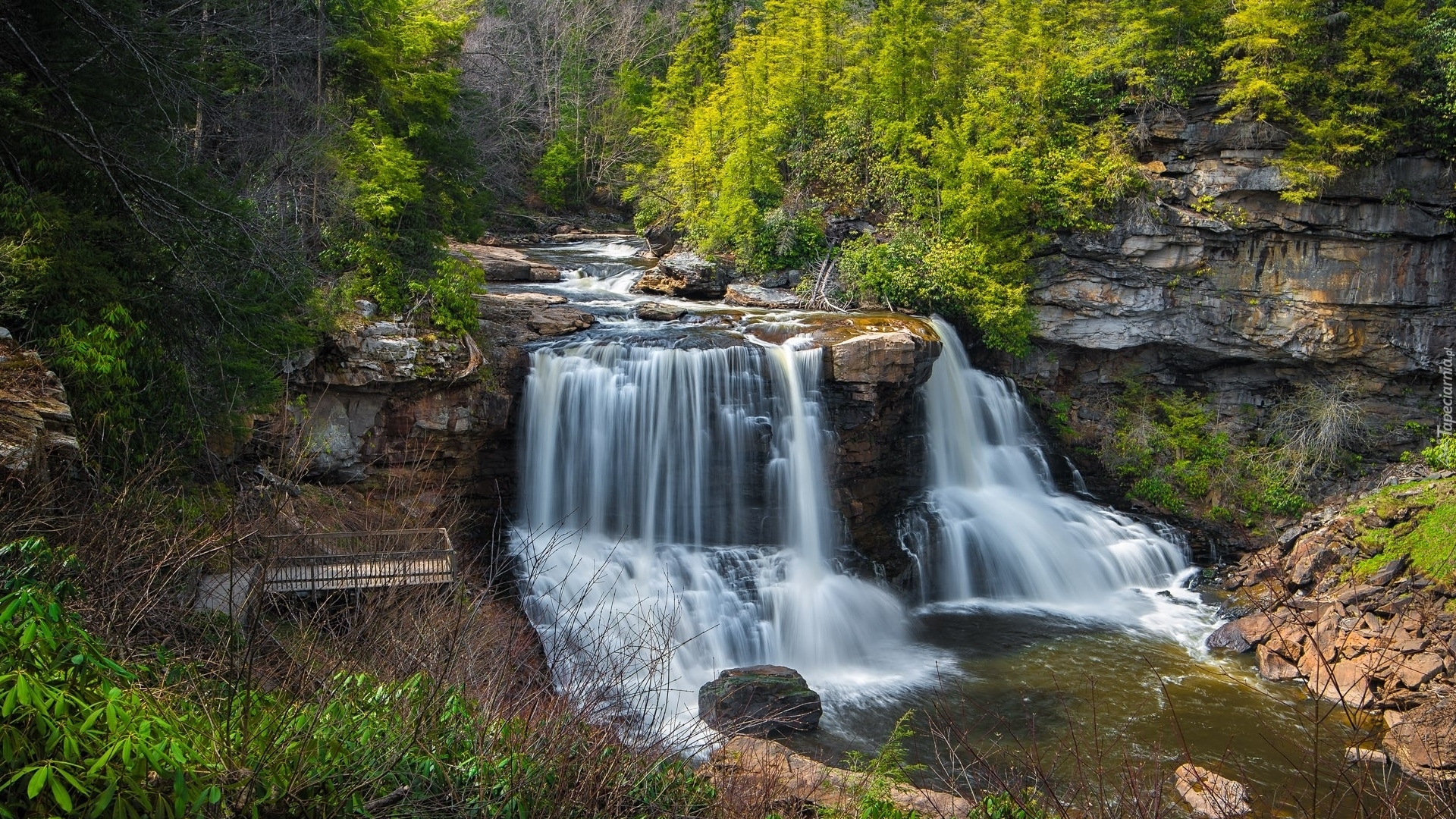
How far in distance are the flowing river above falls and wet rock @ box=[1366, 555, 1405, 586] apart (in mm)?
2367

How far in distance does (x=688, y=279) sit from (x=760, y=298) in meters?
1.77

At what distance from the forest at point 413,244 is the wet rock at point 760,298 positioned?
2.69 ft

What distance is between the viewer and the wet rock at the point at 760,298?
62.2 feet

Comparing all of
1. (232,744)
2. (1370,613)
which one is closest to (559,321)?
(232,744)

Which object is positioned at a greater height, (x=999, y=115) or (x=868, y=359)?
(x=999, y=115)

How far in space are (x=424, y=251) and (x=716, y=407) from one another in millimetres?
5836

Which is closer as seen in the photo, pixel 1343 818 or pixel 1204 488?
pixel 1343 818

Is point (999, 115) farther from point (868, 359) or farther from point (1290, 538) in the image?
point (1290, 538)

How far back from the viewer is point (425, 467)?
43.9ft

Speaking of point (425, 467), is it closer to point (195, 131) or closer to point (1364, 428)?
point (195, 131)

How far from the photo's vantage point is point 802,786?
6.39 meters

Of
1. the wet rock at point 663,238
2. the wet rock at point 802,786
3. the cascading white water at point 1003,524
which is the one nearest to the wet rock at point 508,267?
the wet rock at point 663,238

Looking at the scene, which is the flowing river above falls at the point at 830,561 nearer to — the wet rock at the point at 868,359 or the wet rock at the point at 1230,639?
the wet rock at the point at 1230,639

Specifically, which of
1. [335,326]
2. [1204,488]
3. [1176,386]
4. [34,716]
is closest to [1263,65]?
[1176,386]
